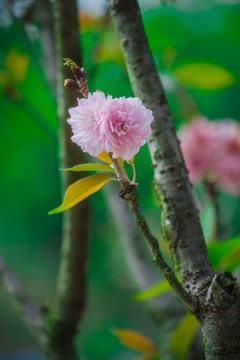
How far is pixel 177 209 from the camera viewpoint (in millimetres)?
344

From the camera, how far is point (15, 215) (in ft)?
8.86

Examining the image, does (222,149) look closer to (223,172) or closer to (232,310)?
(223,172)

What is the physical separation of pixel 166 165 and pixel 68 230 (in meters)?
0.23

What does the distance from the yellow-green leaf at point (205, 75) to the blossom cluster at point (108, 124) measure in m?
0.46

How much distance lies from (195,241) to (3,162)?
7.57ft

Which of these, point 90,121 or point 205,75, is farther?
point 205,75

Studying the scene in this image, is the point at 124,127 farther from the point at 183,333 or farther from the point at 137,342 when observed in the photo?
the point at 137,342

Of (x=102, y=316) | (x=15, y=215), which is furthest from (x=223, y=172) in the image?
(x=102, y=316)

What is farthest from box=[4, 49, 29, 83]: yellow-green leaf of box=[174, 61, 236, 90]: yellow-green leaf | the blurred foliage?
box=[174, 61, 236, 90]: yellow-green leaf

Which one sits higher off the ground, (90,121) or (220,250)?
(90,121)

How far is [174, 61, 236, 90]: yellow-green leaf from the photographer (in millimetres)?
684

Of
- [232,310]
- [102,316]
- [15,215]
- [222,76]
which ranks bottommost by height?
[102,316]

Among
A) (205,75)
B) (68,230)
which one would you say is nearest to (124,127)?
(68,230)

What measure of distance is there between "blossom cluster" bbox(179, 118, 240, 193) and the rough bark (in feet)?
1.58
